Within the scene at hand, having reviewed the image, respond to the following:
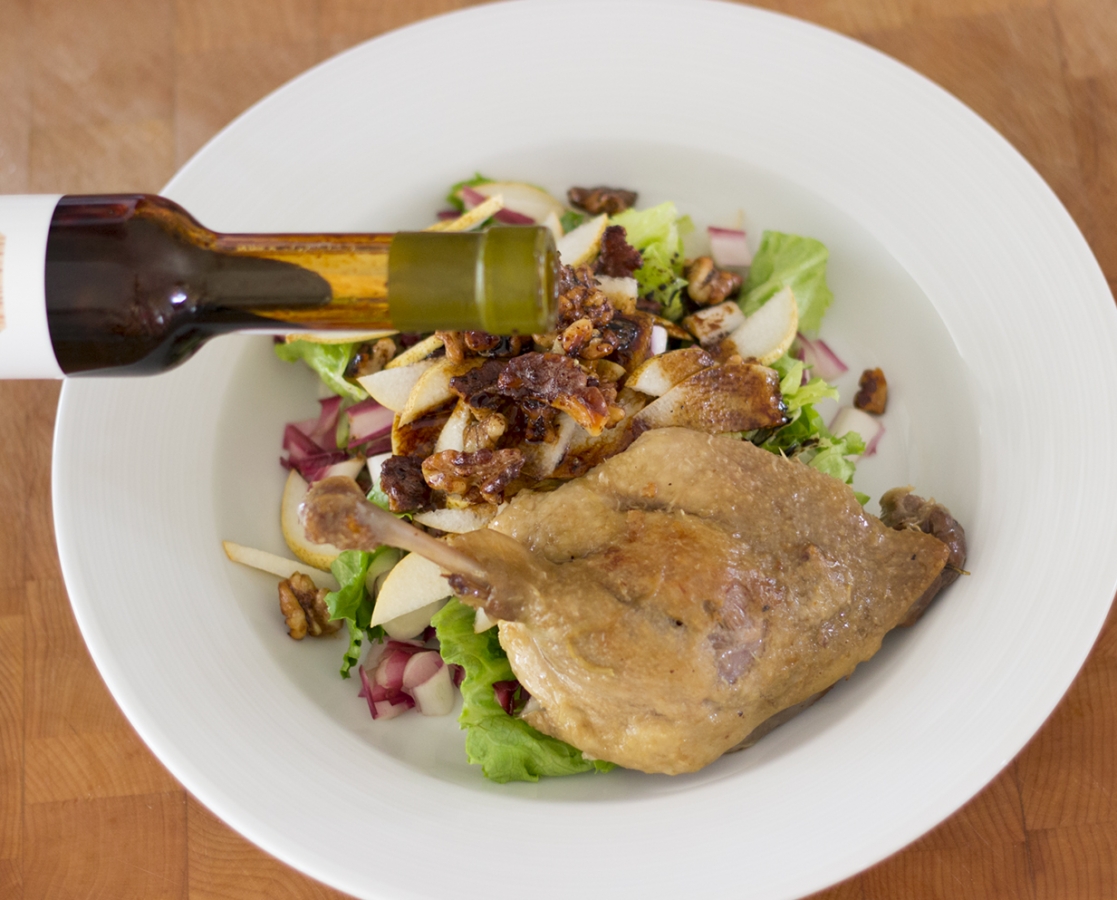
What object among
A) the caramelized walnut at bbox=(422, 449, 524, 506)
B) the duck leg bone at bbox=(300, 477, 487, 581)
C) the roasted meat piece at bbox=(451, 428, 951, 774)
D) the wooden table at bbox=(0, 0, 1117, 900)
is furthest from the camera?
the wooden table at bbox=(0, 0, 1117, 900)

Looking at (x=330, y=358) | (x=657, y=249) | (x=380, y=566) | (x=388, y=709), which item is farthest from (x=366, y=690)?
(x=657, y=249)

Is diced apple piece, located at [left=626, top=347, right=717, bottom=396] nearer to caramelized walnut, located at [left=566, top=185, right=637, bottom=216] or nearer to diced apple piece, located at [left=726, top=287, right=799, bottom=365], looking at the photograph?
diced apple piece, located at [left=726, top=287, right=799, bottom=365]

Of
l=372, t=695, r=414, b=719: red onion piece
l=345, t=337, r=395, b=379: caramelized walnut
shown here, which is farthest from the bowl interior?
l=345, t=337, r=395, b=379: caramelized walnut

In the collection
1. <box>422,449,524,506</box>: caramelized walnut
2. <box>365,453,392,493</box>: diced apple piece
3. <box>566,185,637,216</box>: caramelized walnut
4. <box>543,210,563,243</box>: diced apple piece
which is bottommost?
<box>365,453,392,493</box>: diced apple piece

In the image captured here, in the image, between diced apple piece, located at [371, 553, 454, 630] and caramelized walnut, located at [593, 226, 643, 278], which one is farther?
caramelized walnut, located at [593, 226, 643, 278]

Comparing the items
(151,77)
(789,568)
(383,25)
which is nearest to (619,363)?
(789,568)

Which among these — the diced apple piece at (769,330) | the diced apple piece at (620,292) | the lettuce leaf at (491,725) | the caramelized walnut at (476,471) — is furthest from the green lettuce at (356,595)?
the diced apple piece at (769,330)

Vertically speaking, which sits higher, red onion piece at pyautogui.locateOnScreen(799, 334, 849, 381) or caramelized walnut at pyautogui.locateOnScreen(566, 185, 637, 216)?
caramelized walnut at pyautogui.locateOnScreen(566, 185, 637, 216)
